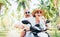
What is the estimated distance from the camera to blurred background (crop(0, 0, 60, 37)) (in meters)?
0.80

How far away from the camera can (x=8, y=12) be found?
2.66 ft

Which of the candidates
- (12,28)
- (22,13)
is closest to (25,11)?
(22,13)

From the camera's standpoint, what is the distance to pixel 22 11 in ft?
2.67

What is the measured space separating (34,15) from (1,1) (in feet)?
0.68

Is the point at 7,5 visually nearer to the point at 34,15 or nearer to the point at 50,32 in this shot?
the point at 34,15

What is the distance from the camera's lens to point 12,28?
31.5 inches

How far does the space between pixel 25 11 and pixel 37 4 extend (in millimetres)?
80

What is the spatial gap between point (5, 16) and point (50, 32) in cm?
27

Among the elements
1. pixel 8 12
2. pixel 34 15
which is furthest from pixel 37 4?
pixel 8 12

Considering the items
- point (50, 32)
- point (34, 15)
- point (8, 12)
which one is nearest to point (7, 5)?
point (8, 12)

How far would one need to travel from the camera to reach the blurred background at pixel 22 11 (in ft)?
2.64

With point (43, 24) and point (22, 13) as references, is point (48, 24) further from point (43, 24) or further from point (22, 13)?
point (22, 13)

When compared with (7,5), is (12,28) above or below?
below

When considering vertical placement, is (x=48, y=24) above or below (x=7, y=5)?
below
